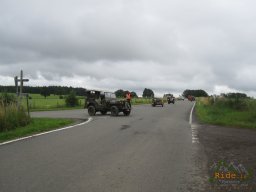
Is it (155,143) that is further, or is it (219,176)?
(155,143)

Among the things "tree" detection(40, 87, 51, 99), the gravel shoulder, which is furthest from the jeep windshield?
"tree" detection(40, 87, 51, 99)

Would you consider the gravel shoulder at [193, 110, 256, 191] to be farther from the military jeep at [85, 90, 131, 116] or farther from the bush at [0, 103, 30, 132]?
the military jeep at [85, 90, 131, 116]

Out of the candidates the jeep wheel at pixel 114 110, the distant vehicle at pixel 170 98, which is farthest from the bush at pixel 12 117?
the distant vehicle at pixel 170 98

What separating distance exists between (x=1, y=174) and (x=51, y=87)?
121m

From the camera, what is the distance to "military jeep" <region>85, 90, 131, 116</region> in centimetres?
2848

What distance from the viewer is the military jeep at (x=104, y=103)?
28.5 m

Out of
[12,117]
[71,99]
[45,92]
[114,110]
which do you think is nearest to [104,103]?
[114,110]

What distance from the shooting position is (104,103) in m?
29.1

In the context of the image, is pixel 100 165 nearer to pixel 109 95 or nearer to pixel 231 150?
pixel 231 150

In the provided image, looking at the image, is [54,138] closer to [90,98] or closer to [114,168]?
[114,168]

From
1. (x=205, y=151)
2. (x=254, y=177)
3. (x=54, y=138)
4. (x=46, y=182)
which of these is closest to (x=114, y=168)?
(x=46, y=182)

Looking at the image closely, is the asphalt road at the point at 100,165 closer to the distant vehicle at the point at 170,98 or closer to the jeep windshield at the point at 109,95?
the jeep windshield at the point at 109,95

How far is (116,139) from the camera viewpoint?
512 inches

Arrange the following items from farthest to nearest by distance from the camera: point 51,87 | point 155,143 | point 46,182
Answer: point 51,87
point 155,143
point 46,182
